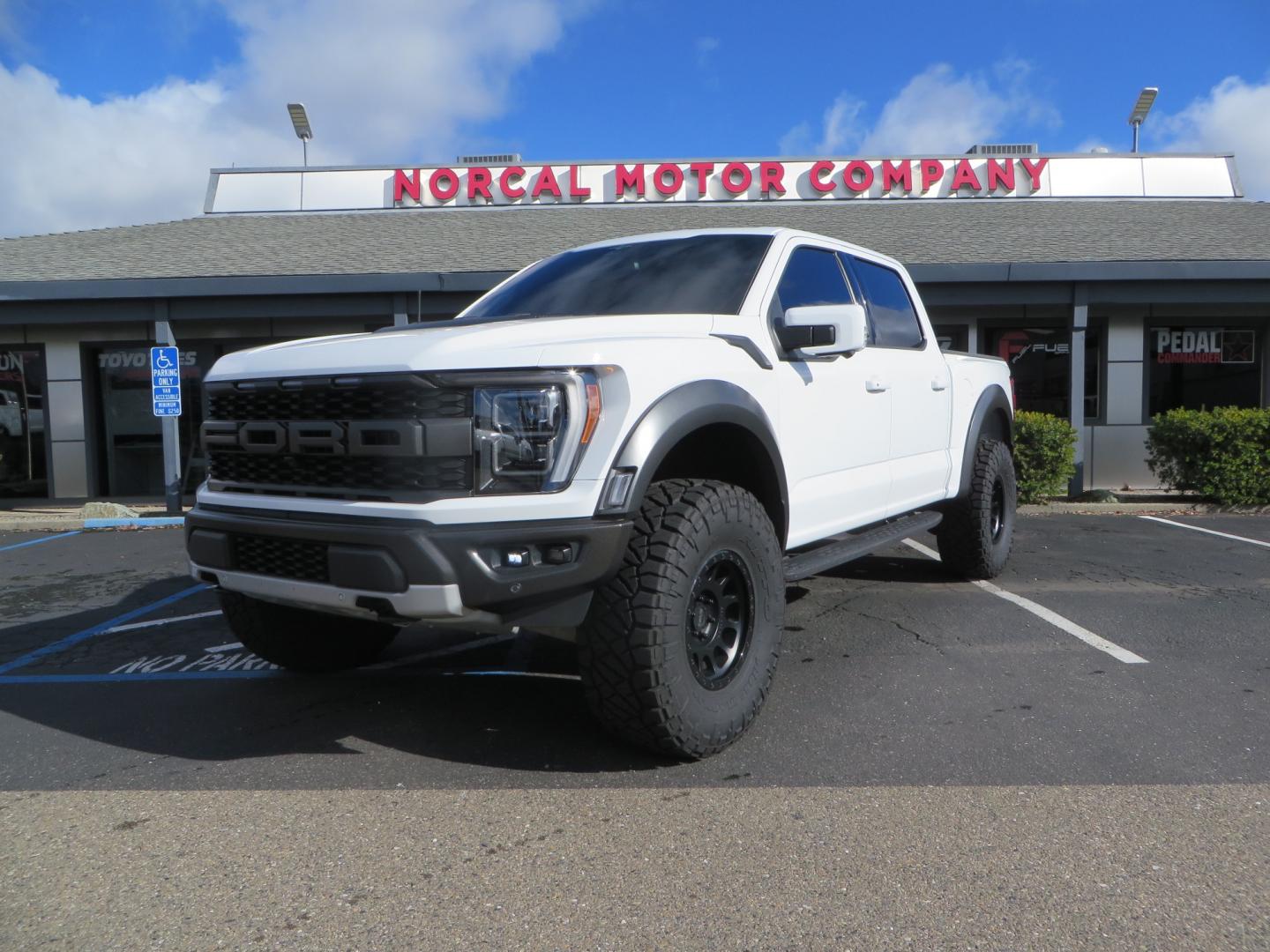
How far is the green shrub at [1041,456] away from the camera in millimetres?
10703

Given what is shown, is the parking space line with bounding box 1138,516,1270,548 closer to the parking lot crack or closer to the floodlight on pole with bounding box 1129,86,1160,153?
the parking lot crack

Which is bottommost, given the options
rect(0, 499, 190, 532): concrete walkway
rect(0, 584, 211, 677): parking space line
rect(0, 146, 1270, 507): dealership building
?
rect(0, 584, 211, 677): parking space line

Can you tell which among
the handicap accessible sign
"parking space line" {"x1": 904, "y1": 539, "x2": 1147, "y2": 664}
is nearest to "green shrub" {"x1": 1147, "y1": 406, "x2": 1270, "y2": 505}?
"parking space line" {"x1": 904, "y1": 539, "x2": 1147, "y2": 664}

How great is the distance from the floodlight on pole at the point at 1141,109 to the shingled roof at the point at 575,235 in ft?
16.2

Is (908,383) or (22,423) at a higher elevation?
(908,383)

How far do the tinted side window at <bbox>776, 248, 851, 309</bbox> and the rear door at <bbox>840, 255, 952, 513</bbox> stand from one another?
0.60ft

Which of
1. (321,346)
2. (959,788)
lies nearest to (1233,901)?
(959,788)

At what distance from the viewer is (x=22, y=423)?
1416 cm

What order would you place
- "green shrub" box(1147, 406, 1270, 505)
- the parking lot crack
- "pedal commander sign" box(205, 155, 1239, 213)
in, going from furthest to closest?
"pedal commander sign" box(205, 155, 1239, 213), "green shrub" box(1147, 406, 1270, 505), the parking lot crack

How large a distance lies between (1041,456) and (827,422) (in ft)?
25.3

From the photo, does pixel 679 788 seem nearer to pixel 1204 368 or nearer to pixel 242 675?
pixel 242 675

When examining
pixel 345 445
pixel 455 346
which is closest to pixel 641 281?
pixel 455 346

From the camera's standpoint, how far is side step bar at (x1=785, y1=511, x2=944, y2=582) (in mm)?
3789

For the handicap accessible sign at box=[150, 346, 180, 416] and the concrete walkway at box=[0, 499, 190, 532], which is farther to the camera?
the handicap accessible sign at box=[150, 346, 180, 416]
